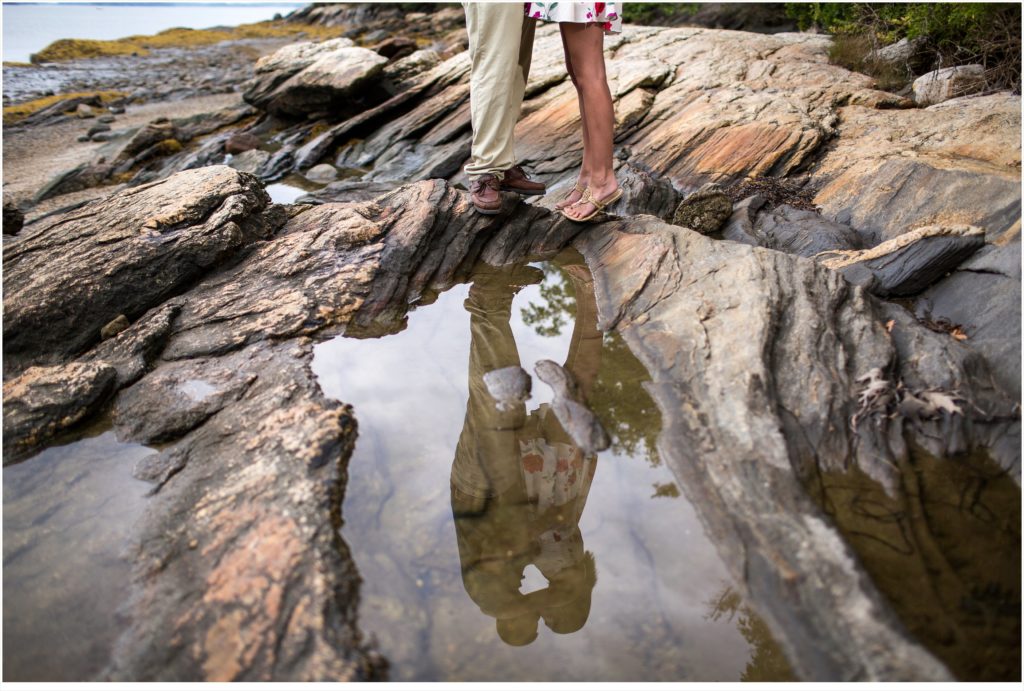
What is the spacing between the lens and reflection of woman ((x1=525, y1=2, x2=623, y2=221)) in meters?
4.12

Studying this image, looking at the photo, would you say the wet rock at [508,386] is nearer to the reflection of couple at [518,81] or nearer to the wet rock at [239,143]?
the reflection of couple at [518,81]

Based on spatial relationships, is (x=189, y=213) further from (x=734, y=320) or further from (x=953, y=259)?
(x=953, y=259)

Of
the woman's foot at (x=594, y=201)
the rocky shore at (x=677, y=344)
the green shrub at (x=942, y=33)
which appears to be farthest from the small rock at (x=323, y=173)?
the green shrub at (x=942, y=33)

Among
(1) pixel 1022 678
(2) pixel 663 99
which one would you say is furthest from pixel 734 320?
(2) pixel 663 99

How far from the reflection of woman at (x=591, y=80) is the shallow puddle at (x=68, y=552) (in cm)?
345

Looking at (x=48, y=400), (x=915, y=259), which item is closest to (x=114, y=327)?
(x=48, y=400)

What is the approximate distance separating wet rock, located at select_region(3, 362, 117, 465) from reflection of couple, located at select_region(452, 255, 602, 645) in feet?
6.74

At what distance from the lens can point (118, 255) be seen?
4367 millimetres

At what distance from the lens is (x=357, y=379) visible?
372 cm

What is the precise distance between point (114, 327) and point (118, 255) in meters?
0.58

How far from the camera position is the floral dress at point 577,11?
4062mm

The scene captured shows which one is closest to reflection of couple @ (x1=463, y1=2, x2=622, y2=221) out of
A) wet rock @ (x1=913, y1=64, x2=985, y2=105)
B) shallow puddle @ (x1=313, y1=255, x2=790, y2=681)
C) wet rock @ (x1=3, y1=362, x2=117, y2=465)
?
shallow puddle @ (x1=313, y1=255, x2=790, y2=681)

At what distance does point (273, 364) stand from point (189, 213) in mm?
1856

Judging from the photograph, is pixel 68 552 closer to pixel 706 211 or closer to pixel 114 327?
pixel 114 327
